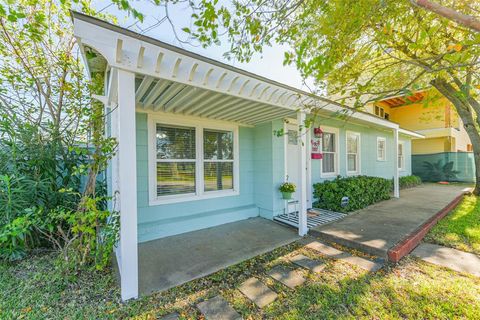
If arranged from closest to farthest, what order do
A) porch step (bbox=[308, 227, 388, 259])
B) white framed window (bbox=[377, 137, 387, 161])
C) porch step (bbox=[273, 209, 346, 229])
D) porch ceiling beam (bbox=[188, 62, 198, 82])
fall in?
porch ceiling beam (bbox=[188, 62, 198, 82]) < porch step (bbox=[308, 227, 388, 259]) < porch step (bbox=[273, 209, 346, 229]) < white framed window (bbox=[377, 137, 387, 161])

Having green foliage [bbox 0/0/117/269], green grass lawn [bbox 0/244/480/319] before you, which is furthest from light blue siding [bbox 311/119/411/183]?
green foliage [bbox 0/0/117/269]

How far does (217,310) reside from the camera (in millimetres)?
2117

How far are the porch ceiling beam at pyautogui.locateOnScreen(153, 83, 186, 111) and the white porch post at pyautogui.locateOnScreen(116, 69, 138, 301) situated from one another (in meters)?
0.71

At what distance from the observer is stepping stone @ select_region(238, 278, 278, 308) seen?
88.4 inches

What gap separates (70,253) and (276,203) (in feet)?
13.2

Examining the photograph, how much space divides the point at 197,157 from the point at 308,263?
296cm

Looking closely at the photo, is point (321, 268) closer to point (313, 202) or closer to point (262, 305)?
point (262, 305)

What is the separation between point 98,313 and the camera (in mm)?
2049

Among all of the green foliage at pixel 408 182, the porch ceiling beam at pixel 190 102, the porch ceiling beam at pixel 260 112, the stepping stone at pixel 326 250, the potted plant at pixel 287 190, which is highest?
the porch ceiling beam at pixel 190 102

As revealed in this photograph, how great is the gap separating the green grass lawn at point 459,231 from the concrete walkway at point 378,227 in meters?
0.26

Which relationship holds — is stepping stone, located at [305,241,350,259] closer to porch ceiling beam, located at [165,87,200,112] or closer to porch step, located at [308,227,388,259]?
porch step, located at [308,227,388,259]

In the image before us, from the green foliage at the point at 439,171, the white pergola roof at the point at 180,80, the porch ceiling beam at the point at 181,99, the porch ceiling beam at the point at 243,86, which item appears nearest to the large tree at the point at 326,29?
the white pergola roof at the point at 180,80

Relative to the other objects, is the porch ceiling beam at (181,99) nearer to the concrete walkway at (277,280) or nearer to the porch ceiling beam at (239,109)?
the porch ceiling beam at (239,109)

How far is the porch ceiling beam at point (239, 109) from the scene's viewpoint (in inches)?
145
